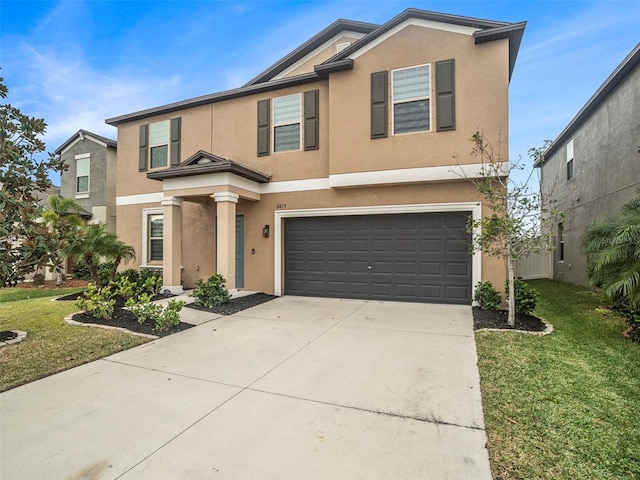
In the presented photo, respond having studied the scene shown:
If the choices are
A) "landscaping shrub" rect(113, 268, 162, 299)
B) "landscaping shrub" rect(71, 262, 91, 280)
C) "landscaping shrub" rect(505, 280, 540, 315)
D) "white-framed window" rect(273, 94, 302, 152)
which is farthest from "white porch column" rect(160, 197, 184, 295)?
"landscaping shrub" rect(505, 280, 540, 315)

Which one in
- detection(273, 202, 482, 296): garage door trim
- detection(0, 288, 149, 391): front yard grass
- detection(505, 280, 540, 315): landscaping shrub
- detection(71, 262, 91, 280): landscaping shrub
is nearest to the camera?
detection(0, 288, 149, 391): front yard grass

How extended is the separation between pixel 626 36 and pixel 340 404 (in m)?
12.3

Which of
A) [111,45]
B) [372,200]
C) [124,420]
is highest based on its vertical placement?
[111,45]

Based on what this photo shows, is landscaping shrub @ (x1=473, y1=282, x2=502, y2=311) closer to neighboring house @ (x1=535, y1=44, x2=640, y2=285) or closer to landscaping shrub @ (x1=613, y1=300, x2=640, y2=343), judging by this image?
landscaping shrub @ (x1=613, y1=300, x2=640, y2=343)

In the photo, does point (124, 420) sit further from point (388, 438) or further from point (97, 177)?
point (97, 177)

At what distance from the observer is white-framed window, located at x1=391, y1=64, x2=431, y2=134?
7.82 meters

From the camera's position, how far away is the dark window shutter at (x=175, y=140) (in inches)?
426

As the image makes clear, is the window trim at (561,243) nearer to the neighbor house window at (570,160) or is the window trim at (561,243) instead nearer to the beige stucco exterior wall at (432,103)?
the neighbor house window at (570,160)

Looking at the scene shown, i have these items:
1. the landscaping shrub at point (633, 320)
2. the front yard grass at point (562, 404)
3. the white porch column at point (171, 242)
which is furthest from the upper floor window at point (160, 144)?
the landscaping shrub at point (633, 320)

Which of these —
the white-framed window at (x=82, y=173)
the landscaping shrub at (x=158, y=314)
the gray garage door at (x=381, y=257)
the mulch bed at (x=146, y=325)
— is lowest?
the mulch bed at (x=146, y=325)

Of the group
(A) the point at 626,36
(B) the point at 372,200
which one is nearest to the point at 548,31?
(A) the point at 626,36

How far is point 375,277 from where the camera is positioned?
28.3 ft

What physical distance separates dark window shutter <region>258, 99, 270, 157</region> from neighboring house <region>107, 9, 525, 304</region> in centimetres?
4

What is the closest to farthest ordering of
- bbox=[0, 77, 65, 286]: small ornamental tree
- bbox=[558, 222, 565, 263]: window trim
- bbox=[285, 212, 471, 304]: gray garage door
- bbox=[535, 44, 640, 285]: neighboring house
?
bbox=[0, 77, 65, 286]: small ornamental tree → bbox=[285, 212, 471, 304]: gray garage door → bbox=[535, 44, 640, 285]: neighboring house → bbox=[558, 222, 565, 263]: window trim
